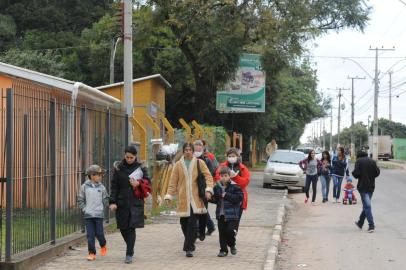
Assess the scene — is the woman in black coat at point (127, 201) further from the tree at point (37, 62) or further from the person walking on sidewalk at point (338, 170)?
the tree at point (37, 62)

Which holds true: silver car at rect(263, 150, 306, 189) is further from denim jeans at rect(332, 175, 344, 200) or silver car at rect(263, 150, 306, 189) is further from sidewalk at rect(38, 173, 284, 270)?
sidewalk at rect(38, 173, 284, 270)

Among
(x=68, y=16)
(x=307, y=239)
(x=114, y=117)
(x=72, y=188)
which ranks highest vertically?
(x=68, y=16)

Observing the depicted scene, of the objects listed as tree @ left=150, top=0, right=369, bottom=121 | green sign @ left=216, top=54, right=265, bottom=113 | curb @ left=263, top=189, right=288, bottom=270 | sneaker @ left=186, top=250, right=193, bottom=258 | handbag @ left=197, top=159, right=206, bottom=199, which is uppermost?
tree @ left=150, top=0, right=369, bottom=121

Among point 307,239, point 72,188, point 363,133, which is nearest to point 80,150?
point 72,188

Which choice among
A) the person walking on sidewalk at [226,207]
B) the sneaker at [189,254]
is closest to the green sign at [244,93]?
the person walking on sidewalk at [226,207]

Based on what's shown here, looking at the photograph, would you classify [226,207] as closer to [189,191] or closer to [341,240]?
[189,191]

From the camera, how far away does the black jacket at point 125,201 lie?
28.5ft

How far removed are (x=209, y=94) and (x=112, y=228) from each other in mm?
18538

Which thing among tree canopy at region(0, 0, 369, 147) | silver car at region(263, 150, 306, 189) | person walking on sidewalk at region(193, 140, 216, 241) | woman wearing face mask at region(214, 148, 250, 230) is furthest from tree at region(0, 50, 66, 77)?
woman wearing face mask at region(214, 148, 250, 230)

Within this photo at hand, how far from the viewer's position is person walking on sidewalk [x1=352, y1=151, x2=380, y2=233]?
1291 centimetres

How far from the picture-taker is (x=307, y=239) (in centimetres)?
1224

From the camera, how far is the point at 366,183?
13.0 meters

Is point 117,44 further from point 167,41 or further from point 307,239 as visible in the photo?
point 307,239

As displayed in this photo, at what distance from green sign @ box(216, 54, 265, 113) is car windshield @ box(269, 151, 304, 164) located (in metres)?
7.27
